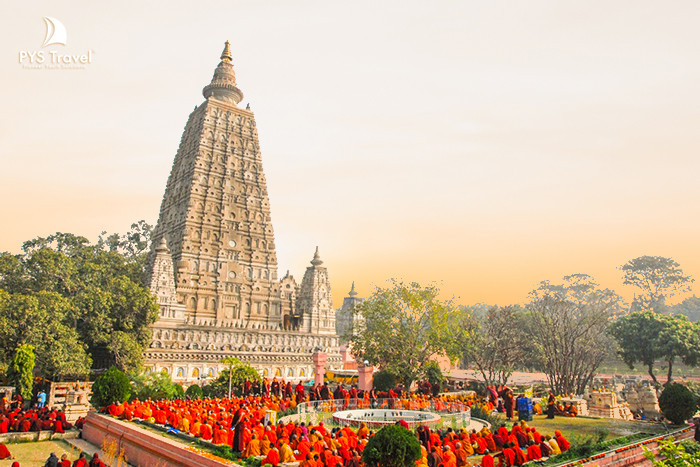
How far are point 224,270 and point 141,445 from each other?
32445mm

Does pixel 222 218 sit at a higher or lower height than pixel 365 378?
higher

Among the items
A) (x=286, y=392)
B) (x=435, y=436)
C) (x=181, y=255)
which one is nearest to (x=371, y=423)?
(x=435, y=436)

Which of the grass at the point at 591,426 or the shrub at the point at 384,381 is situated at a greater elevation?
the shrub at the point at 384,381

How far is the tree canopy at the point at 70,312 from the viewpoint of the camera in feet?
96.1

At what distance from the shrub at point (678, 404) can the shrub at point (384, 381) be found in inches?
616

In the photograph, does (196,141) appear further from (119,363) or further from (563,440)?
(563,440)

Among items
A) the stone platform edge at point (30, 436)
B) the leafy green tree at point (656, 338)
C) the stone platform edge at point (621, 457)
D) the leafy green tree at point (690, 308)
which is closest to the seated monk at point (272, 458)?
the stone platform edge at point (621, 457)

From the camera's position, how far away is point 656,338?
134 feet

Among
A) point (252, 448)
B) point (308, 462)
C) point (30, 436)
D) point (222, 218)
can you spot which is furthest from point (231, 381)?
point (222, 218)

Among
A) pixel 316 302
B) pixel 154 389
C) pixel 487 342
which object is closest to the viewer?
pixel 154 389

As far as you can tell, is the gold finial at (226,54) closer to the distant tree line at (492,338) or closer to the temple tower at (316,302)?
the temple tower at (316,302)

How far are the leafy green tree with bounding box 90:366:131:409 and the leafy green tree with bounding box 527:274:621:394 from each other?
87.3 ft

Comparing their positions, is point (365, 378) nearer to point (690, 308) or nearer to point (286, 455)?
point (286, 455)

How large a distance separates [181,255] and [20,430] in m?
26.7
